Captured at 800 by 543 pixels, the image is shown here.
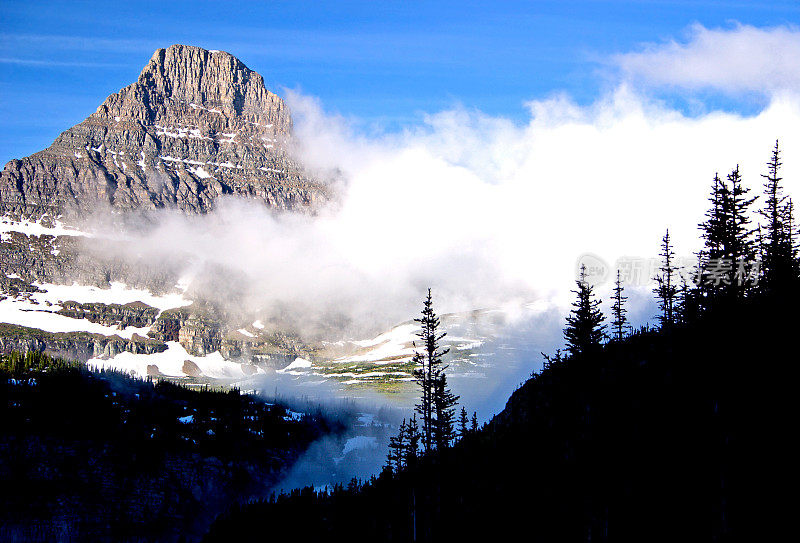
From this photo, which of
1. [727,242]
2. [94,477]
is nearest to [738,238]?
[727,242]

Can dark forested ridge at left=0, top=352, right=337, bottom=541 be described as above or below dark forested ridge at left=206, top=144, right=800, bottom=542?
below

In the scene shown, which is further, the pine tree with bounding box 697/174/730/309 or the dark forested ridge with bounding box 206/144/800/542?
the pine tree with bounding box 697/174/730/309

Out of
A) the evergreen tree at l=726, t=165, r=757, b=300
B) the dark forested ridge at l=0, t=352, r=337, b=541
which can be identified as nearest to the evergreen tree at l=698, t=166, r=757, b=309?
the evergreen tree at l=726, t=165, r=757, b=300

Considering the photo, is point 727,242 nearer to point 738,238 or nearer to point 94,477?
point 738,238

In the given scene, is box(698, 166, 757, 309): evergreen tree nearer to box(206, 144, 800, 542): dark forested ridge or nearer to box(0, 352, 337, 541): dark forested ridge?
box(206, 144, 800, 542): dark forested ridge

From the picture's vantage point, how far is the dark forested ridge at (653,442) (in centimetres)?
2706

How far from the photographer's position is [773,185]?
63500 millimetres

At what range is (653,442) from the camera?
104 feet

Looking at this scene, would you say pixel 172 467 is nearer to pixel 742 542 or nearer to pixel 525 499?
pixel 525 499

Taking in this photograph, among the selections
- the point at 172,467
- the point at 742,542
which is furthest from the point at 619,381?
the point at 172,467

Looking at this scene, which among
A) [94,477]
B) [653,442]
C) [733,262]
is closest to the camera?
[653,442]

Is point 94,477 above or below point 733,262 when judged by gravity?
below

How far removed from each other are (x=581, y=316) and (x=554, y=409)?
1812 cm

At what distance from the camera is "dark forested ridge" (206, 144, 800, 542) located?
27062 millimetres
